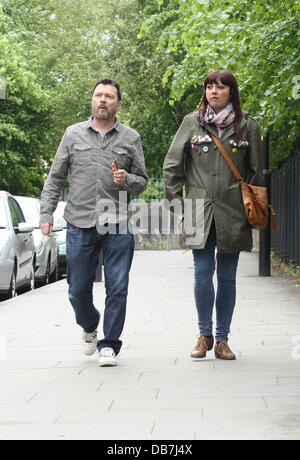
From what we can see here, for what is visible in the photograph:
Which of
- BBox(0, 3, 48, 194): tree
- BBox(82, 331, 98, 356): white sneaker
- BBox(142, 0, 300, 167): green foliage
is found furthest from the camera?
BBox(0, 3, 48, 194): tree

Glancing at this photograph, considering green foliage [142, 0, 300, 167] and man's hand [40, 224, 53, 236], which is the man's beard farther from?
green foliage [142, 0, 300, 167]

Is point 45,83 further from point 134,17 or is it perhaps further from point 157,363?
point 157,363

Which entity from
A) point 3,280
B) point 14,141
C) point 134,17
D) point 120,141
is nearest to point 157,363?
point 120,141

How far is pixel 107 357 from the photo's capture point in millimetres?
6398

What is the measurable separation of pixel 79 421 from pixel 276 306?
601cm

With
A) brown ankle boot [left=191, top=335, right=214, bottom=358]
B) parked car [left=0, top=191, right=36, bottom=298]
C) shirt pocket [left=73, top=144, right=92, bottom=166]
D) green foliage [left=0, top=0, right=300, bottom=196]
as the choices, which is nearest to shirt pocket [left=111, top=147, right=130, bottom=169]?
shirt pocket [left=73, top=144, right=92, bottom=166]

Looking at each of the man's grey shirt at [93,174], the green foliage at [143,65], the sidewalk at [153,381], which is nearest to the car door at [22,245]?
the sidewalk at [153,381]

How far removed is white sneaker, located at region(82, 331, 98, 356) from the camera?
6715mm

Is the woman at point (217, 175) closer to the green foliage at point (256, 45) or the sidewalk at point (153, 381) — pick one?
the sidewalk at point (153, 381)

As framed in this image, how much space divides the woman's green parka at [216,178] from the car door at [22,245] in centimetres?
687

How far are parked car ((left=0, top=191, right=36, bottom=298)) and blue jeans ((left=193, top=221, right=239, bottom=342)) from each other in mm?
6065

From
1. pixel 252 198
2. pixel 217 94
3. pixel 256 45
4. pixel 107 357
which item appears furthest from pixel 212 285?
pixel 256 45

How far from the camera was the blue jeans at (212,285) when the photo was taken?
6.43 meters

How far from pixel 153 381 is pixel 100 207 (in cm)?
129
